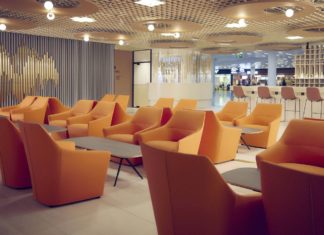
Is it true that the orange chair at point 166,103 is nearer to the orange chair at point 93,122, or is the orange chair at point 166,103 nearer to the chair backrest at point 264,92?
the orange chair at point 93,122

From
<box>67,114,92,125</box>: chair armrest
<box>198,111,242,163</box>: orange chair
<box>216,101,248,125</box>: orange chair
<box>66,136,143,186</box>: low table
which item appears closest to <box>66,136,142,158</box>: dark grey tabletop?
<box>66,136,143,186</box>: low table

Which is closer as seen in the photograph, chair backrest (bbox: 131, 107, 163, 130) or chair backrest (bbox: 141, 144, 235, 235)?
chair backrest (bbox: 141, 144, 235, 235)

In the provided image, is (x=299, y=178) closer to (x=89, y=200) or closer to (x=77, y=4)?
(x=89, y=200)

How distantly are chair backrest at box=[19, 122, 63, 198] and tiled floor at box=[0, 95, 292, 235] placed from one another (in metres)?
0.26

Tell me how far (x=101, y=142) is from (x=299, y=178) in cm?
388

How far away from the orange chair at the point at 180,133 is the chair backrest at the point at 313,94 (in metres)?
6.90

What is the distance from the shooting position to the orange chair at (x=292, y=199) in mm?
1684

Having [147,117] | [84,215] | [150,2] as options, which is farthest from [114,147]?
[150,2]

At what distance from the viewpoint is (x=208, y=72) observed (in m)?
18.4

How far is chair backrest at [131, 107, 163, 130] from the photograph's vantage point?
6.21m

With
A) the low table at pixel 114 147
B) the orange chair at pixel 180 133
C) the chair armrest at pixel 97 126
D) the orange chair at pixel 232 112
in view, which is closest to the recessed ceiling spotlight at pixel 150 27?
the orange chair at pixel 232 112

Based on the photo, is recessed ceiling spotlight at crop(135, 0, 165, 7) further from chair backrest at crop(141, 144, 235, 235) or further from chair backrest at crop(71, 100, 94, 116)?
chair backrest at crop(141, 144, 235, 235)

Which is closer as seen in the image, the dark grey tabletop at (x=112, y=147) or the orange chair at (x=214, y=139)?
the dark grey tabletop at (x=112, y=147)

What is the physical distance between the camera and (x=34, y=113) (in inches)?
354
